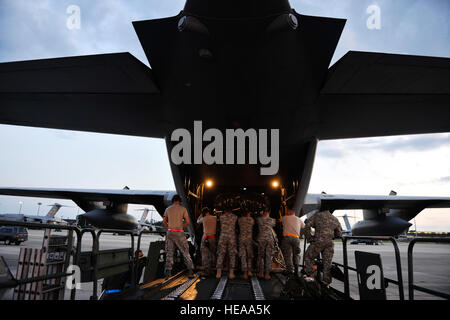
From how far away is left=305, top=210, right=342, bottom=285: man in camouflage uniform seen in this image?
5035 millimetres

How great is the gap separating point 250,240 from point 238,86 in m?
3.71

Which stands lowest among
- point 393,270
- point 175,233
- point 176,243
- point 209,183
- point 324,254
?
point 393,270

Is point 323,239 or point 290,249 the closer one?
point 323,239

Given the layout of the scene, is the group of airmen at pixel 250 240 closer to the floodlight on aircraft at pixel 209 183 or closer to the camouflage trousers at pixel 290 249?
the camouflage trousers at pixel 290 249

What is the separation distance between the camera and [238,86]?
430 centimetres

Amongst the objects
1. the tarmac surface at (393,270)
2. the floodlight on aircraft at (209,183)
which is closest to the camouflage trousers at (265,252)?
the tarmac surface at (393,270)

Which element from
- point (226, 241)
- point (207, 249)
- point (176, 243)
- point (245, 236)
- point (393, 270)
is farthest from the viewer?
point (393, 270)

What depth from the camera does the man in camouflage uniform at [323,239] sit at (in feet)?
16.5

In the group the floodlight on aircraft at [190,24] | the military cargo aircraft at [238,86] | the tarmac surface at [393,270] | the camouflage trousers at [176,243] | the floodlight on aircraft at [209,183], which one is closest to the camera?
the floodlight on aircraft at [190,24]

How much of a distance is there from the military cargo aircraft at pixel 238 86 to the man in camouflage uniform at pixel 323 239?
1733 millimetres

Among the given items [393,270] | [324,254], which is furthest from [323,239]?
[393,270]

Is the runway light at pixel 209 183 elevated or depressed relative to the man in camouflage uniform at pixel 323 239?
elevated

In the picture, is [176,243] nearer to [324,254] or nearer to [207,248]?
[207,248]

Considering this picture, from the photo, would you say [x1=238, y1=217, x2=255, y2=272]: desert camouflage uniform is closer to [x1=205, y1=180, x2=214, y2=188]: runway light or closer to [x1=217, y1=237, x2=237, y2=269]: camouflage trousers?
[x1=217, y1=237, x2=237, y2=269]: camouflage trousers
